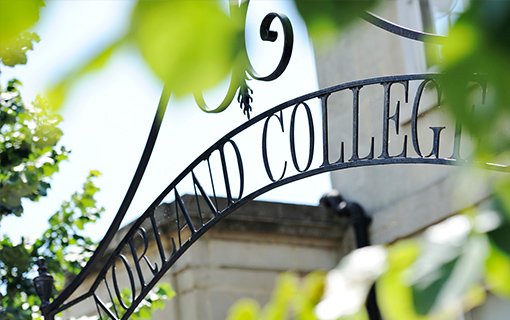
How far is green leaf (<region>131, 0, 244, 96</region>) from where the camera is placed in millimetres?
767

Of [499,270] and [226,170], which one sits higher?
[499,270]

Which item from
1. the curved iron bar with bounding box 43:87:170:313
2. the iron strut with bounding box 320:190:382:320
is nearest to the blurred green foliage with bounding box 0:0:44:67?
the curved iron bar with bounding box 43:87:170:313

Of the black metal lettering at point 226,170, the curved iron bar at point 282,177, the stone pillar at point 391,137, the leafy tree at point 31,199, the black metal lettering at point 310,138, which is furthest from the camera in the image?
the stone pillar at point 391,137

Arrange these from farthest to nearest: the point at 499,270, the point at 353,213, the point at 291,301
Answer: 1. the point at 353,213
2. the point at 291,301
3. the point at 499,270

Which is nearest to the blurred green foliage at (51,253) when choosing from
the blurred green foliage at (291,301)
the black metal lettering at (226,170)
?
the black metal lettering at (226,170)

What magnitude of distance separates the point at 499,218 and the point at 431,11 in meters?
6.54

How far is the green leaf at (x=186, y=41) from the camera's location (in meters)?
0.77

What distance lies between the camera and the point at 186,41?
77 cm

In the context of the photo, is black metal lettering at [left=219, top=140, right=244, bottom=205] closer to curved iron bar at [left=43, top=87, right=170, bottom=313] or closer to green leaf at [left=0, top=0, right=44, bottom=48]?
curved iron bar at [left=43, top=87, right=170, bottom=313]

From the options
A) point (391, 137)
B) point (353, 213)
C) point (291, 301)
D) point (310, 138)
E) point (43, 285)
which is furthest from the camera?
point (353, 213)

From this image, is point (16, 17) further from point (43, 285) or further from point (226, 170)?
point (43, 285)

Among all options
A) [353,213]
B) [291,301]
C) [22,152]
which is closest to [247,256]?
[353,213]

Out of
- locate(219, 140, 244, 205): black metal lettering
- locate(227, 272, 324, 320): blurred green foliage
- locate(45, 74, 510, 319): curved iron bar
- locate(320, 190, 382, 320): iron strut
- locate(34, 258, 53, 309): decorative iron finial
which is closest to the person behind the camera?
locate(227, 272, 324, 320): blurred green foliage

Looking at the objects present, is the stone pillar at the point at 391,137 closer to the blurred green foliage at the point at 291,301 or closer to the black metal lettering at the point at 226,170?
the black metal lettering at the point at 226,170
